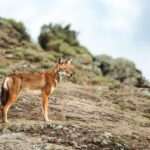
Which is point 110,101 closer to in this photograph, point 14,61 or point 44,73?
point 44,73

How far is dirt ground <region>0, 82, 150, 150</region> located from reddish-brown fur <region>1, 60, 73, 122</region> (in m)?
0.72

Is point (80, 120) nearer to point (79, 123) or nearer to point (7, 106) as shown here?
point (79, 123)

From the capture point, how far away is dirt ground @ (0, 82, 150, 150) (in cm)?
2103

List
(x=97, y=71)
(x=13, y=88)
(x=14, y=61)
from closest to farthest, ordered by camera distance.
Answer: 1. (x=13, y=88)
2. (x=14, y=61)
3. (x=97, y=71)

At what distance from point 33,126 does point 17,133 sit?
2.48ft

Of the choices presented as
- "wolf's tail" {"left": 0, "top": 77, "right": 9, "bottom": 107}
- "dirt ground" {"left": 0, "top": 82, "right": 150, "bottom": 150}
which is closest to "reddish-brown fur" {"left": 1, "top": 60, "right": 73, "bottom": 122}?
"wolf's tail" {"left": 0, "top": 77, "right": 9, "bottom": 107}

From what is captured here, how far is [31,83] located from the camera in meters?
23.3

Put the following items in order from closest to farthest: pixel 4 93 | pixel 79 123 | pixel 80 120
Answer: pixel 4 93 → pixel 79 123 → pixel 80 120

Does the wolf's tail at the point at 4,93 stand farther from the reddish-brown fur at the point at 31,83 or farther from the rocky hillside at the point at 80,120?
the rocky hillside at the point at 80,120

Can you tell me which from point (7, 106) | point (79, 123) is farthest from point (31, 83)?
point (79, 123)

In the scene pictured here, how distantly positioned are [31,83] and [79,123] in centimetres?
222

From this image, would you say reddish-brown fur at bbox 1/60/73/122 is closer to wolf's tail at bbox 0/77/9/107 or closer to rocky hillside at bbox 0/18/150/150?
wolf's tail at bbox 0/77/9/107

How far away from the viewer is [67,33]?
7644 centimetres

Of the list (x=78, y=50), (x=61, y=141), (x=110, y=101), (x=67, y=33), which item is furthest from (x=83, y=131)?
(x=67, y=33)
